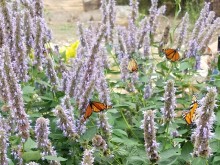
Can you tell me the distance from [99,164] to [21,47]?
29.7 inches

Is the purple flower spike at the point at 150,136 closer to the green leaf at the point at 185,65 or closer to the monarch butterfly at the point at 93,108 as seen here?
the monarch butterfly at the point at 93,108

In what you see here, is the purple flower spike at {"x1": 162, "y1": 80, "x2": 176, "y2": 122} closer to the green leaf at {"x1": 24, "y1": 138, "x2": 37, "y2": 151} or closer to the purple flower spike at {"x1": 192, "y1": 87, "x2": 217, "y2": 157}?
the purple flower spike at {"x1": 192, "y1": 87, "x2": 217, "y2": 157}

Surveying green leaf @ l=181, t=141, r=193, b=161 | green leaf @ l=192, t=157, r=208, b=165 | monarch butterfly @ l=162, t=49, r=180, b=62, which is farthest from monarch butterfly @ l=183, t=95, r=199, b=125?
monarch butterfly @ l=162, t=49, r=180, b=62

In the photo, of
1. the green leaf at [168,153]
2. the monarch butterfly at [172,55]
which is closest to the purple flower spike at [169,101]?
the green leaf at [168,153]

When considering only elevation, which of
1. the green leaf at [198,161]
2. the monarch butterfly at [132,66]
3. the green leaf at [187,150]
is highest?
the monarch butterfly at [132,66]

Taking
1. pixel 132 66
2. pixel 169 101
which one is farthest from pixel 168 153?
pixel 132 66

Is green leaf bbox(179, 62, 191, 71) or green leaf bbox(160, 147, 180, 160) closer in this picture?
green leaf bbox(160, 147, 180, 160)

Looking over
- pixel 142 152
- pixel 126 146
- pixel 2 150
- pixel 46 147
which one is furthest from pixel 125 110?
pixel 2 150

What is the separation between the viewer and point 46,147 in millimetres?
2064

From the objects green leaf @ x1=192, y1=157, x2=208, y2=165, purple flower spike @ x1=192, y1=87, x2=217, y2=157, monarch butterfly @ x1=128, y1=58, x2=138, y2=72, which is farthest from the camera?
monarch butterfly @ x1=128, y1=58, x2=138, y2=72

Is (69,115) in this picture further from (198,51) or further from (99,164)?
(198,51)

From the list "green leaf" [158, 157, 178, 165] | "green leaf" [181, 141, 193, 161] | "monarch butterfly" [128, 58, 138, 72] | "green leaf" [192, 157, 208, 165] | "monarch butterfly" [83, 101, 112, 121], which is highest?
"monarch butterfly" [128, 58, 138, 72]

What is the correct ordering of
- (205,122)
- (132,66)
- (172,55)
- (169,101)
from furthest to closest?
(172,55), (132,66), (169,101), (205,122)

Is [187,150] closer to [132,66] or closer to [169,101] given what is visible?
[169,101]
